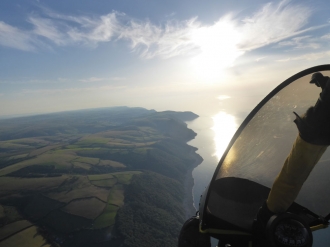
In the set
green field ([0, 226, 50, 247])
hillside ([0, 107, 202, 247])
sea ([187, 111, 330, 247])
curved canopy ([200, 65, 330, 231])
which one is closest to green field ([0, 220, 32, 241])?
hillside ([0, 107, 202, 247])

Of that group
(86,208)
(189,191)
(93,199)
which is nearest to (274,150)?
(86,208)

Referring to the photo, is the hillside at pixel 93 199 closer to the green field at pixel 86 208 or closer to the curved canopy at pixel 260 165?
the green field at pixel 86 208

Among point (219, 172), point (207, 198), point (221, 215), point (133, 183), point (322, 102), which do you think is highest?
point (322, 102)

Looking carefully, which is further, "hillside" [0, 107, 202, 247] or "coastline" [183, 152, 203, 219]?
"coastline" [183, 152, 203, 219]

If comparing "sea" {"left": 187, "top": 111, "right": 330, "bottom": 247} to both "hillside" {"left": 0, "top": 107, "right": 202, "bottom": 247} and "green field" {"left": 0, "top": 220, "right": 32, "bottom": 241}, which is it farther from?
"green field" {"left": 0, "top": 220, "right": 32, "bottom": 241}

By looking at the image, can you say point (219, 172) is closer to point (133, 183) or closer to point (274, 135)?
point (274, 135)

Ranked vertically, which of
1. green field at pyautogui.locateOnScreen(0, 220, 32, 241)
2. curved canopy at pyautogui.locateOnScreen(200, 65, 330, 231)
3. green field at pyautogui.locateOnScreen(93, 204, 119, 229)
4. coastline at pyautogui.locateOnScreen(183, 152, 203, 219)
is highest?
curved canopy at pyautogui.locateOnScreen(200, 65, 330, 231)

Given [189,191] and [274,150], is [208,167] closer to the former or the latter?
[189,191]

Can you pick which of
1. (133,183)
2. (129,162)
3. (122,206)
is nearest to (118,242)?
(122,206)
